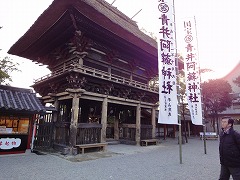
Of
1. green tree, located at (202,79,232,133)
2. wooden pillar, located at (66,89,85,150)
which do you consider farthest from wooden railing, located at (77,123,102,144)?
green tree, located at (202,79,232,133)

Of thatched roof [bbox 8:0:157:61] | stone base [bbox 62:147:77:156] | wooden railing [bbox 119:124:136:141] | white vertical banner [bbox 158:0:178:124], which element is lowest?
stone base [bbox 62:147:77:156]

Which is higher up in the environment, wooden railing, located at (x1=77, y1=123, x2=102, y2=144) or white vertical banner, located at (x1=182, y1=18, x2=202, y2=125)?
white vertical banner, located at (x1=182, y1=18, x2=202, y2=125)

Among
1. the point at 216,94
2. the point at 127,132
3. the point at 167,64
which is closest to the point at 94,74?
the point at 167,64

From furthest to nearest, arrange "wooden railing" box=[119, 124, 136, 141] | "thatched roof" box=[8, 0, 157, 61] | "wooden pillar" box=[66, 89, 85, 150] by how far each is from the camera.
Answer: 1. "wooden railing" box=[119, 124, 136, 141]
2. "wooden pillar" box=[66, 89, 85, 150]
3. "thatched roof" box=[8, 0, 157, 61]

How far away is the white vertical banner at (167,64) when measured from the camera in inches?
273

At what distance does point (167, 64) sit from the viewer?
24.3ft

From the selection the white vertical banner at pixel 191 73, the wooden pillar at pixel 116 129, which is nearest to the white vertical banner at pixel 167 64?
the white vertical banner at pixel 191 73

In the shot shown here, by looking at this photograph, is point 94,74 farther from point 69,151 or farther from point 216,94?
point 216,94

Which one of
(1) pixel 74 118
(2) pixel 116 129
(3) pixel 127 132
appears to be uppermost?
(1) pixel 74 118

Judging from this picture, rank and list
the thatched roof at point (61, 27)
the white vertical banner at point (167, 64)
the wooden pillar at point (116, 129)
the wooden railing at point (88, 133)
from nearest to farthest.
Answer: the white vertical banner at point (167, 64) → the thatched roof at point (61, 27) → the wooden railing at point (88, 133) → the wooden pillar at point (116, 129)

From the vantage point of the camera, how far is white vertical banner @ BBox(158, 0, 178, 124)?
693 cm

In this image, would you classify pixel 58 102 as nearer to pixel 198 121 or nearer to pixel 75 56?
pixel 75 56

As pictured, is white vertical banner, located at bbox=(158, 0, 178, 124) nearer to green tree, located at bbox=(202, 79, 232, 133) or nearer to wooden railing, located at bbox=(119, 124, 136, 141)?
wooden railing, located at bbox=(119, 124, 136, 141)

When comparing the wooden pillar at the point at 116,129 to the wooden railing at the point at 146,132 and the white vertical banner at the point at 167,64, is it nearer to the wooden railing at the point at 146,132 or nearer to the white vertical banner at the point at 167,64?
the wooden railing at the point at 146,132
